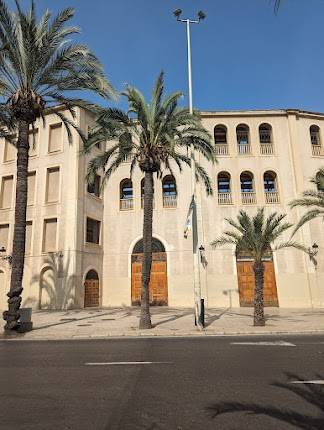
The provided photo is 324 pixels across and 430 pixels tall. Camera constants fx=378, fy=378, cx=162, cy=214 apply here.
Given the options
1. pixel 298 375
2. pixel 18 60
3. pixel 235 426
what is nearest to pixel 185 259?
pixel 18 60

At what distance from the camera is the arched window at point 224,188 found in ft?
97.4

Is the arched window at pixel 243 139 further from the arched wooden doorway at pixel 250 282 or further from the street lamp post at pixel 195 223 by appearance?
the street lamp post at pixel 195 223

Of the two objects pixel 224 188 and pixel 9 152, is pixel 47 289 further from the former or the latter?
pixel 224 188

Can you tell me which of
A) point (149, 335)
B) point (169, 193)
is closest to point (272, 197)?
point (169, 193)

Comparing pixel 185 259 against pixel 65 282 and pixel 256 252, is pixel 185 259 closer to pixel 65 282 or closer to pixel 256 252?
pixel 65 282

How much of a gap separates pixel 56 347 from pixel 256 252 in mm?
9732

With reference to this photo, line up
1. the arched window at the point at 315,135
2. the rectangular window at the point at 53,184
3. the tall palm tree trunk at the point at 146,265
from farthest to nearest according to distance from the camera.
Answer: the arched window at the point at 315,135, the rectangular window at the point at 53,184, the tall palm tree trunk at the point at 146,265

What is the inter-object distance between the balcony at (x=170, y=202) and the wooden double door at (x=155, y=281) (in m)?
3.78

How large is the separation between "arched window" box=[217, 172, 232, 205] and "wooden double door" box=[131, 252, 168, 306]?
628cm

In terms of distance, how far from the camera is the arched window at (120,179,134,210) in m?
30.9

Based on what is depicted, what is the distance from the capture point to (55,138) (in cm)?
3000

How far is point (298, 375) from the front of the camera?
677cm

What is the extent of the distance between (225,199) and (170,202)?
434cm

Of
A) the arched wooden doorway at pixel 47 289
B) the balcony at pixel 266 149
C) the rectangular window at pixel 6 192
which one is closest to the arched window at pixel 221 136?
the balcony at pixel 266 149
